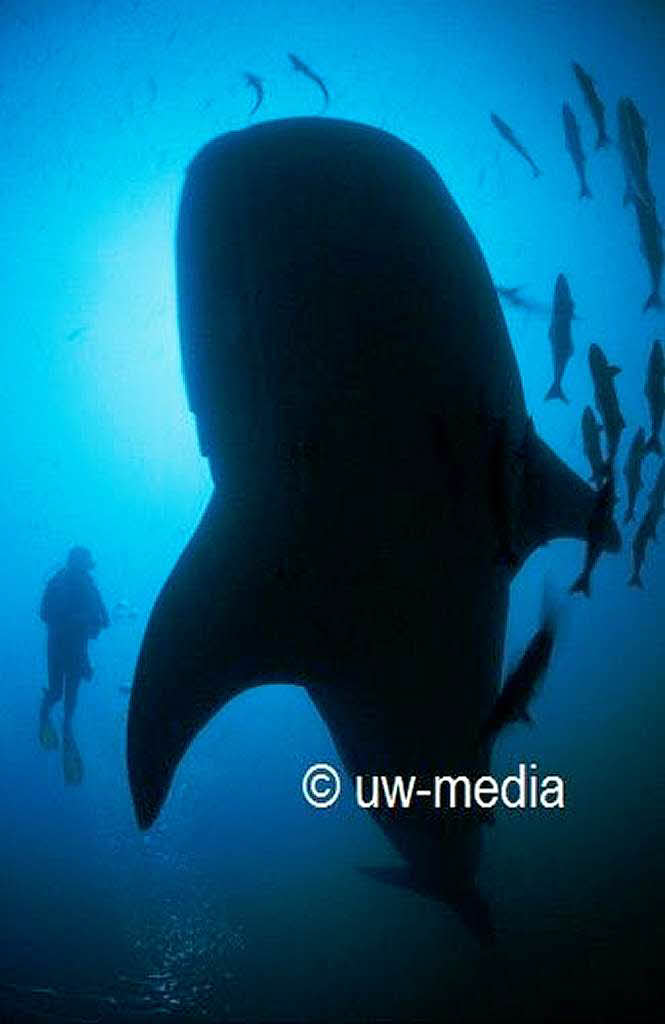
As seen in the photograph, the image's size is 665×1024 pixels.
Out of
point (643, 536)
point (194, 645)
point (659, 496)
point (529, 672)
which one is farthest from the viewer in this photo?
point (659, 496)

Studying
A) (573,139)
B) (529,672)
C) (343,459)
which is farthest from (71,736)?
(573,139)

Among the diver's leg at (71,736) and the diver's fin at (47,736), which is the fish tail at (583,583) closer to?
the diver's leg at (71,736)

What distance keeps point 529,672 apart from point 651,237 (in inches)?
133

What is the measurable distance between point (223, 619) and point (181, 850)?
35.5 m

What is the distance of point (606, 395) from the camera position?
14.1ft

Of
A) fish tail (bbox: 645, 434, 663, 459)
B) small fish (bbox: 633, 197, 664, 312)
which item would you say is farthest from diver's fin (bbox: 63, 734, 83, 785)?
small fish (bbox: 633, 197, 664, 312)

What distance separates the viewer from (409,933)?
18812 mm

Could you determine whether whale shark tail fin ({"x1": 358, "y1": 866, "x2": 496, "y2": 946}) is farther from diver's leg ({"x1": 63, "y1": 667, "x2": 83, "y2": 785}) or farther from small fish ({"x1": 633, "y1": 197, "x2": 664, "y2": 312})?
small fish ({"x1": 633, "y1": 197, "x2": 664, "y2": 312})

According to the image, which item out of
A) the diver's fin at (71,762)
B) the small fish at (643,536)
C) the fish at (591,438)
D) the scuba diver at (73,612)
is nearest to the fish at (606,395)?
the fish at (591,438)

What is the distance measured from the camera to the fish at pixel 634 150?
15.0ft

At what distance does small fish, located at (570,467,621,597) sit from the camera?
3.47 meters

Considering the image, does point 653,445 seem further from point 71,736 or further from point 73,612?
point 71,736

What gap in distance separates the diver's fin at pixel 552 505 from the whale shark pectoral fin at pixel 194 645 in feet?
5.24

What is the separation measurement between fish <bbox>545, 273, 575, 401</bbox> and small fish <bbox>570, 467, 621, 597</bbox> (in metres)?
1.53
